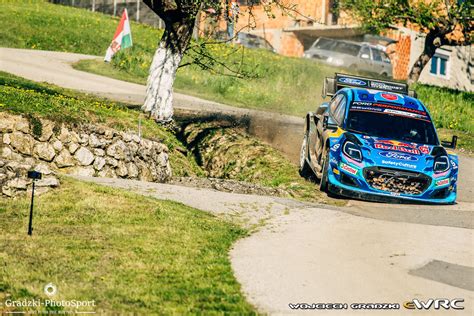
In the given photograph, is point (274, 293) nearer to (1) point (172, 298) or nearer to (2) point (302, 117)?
(1) point (172, 298)

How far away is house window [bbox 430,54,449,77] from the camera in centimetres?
5275

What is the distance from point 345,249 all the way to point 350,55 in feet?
104

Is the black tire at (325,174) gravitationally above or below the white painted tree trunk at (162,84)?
below

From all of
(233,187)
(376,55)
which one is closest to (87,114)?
(233,187)

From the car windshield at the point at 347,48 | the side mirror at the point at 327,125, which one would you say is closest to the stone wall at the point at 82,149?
the side mirror at the point at 327,125

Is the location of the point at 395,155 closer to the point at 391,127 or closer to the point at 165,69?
the point at 391,127

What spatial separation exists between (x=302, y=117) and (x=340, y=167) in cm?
1319

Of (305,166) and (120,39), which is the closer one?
Result: (305,166)

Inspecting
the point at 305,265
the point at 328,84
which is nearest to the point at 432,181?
the point at 328,84

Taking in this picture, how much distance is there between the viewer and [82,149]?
15789 mm

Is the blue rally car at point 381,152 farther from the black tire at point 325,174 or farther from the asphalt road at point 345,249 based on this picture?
the asphalt road at point 345,249

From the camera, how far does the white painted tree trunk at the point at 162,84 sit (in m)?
20.7

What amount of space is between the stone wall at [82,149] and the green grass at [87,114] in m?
0.32

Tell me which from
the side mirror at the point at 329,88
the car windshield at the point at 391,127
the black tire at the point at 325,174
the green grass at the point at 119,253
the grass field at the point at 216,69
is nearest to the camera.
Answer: the green grass at the point at 119,253
